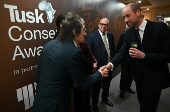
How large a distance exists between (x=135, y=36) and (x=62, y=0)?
4.70 ft

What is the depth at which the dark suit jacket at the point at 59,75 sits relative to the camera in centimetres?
106

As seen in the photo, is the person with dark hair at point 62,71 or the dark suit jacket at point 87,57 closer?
the person with dark hair at point 62,71

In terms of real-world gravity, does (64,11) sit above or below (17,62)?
above

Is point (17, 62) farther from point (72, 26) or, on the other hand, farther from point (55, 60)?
point (72, 26)

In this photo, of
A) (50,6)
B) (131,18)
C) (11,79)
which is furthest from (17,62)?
(131,18)

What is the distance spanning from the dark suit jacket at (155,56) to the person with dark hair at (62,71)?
31.9 inches

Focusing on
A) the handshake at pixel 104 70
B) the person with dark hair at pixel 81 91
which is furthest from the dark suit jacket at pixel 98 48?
the handshake at pixel 104 70

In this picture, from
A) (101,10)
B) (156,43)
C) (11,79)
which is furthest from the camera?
(101,10)

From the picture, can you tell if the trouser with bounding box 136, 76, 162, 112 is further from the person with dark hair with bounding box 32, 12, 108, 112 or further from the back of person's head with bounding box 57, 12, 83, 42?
the back of person's head with bounding box 57, 12, 83, 42

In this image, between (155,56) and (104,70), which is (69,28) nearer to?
(104,70)

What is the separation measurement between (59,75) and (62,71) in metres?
0.05

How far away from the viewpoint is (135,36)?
1595 mm

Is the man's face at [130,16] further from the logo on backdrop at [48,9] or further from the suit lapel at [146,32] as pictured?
the logo on backdrop at [48,9]

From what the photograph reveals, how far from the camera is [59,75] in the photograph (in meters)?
1.09
